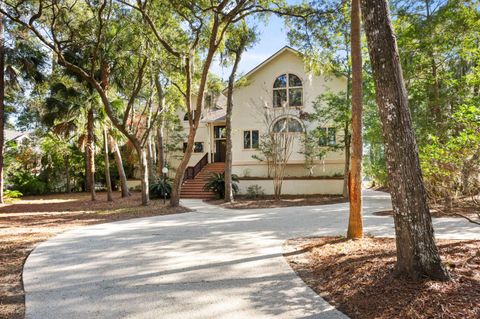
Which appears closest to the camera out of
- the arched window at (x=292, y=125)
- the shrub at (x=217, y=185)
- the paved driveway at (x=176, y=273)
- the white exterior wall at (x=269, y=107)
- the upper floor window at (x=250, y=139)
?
the paved driveway at (x=176, y=273)

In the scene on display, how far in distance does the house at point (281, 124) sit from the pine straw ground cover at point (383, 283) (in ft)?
44.0

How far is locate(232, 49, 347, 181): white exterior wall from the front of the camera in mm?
20078

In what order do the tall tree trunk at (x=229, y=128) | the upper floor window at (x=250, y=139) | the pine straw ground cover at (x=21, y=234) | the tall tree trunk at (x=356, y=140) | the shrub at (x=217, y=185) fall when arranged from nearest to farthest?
1. the pine straw ground cover at (x=21, y=234)
2. the tall tree trunk at (x=356, y=140)
3. the tall tree trunk at (x=229, y=128)
4. the shrub at (x=217, y=185)
5. the upper floor window at (x=250, y=139)

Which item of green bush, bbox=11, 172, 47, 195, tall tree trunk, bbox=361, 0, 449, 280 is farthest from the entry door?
tall tree trunk, bbox=361, 0, 449, 280

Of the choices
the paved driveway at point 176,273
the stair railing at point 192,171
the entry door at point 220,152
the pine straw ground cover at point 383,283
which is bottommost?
the paved driveway at point 176,273

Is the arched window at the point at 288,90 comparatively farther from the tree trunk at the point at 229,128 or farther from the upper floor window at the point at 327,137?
the tree trunk at the point at 229,128

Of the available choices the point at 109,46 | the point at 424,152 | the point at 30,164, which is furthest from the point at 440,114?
the point at 30,164

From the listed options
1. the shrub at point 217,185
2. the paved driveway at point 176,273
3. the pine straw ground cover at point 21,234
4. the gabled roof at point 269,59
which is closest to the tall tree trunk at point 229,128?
the shrub at point 217,185

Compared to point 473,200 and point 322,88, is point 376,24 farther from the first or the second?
point 322,88

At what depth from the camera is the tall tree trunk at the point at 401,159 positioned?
3959mm

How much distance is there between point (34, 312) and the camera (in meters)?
3.78

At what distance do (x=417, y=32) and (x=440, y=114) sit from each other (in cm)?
313

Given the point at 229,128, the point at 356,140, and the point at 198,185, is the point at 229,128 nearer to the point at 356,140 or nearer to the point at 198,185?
the point at 198,185

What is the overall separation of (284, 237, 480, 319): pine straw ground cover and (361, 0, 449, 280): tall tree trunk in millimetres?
259
